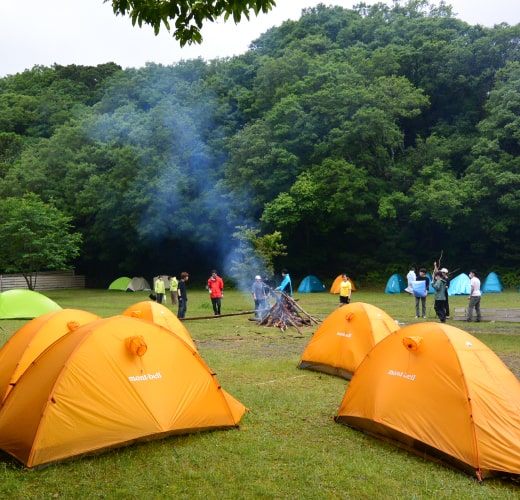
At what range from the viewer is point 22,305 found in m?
18.4

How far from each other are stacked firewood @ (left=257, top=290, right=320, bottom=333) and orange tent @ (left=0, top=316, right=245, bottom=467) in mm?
9477

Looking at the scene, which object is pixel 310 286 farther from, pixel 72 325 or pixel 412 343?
pixel 412 343

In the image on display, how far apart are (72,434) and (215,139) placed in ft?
119

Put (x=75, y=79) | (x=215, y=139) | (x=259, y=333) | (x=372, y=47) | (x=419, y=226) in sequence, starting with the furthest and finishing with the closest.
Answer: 1. (x=75, y=79)
2. (x=372, y=47)
3. (x=215, y=139)
4. (x=419, y=226)
5. (x=259, y=333)

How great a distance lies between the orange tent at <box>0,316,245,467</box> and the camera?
557 centimetres

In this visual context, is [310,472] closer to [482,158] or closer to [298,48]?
[482,158]

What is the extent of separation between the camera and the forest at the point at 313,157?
34.2m

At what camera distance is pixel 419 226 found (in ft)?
123

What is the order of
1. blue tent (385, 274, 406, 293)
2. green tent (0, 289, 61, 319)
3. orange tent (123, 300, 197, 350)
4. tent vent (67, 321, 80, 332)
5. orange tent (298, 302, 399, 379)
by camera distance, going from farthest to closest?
blue tent (385, 274, 406, 293)
green tent (0, 289, 61, 319)
orange tent (123, 300, 197, 350)
orange tent (298, 302, 399, 379)
tent vent (67, 321, 80, 332)

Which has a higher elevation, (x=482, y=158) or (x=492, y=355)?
(x=482, y=158)

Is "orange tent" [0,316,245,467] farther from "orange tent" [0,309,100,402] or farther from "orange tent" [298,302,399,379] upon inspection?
"orange tent" [298,302,399,379]

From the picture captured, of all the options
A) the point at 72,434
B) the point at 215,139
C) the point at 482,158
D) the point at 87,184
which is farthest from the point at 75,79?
the point at 72,434

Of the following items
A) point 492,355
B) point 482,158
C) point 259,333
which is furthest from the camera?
point 482,158

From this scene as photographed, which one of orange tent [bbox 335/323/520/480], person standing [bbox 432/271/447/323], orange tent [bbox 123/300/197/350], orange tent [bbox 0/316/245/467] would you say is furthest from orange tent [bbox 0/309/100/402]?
person standing [bbox 432/271/447/323]
